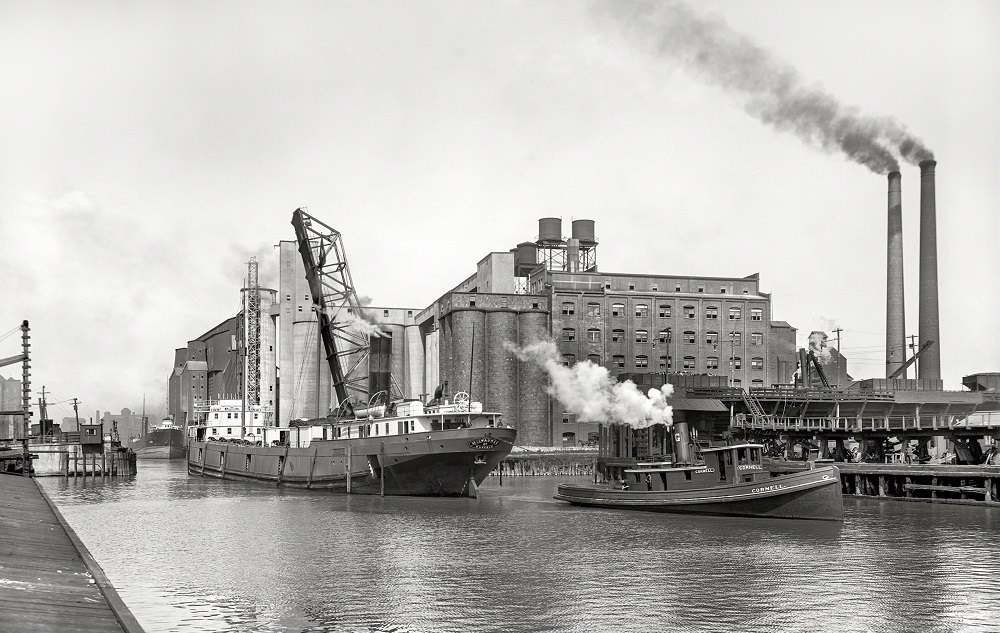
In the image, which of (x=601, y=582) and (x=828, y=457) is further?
(x=828, y=457)

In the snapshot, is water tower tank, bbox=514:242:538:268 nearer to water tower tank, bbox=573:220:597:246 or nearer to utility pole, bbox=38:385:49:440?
water tower tank, bbox=573:220:597:246

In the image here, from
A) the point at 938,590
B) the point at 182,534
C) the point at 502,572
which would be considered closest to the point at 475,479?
the point at 182,534

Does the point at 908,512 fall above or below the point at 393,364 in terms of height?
below

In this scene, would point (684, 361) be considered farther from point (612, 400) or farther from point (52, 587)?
point (52, 587)

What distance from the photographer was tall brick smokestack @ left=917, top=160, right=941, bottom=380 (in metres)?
98.9

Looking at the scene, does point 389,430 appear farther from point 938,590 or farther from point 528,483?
point 938,590

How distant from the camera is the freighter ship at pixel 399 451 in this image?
62.3m

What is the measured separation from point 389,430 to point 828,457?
38234 millimetres

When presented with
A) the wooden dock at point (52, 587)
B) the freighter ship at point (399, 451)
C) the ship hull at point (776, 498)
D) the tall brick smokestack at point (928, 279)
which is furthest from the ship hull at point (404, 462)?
the tall brick smokestack at point (928, 279)

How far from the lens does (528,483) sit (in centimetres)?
8550

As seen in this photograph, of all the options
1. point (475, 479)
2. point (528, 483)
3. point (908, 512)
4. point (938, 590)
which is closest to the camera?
point (938, 590)

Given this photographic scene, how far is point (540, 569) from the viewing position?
114ft

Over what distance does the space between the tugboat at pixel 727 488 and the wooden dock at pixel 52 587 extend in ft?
97.3

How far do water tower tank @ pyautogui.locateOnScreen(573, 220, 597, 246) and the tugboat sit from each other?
7968 cm
